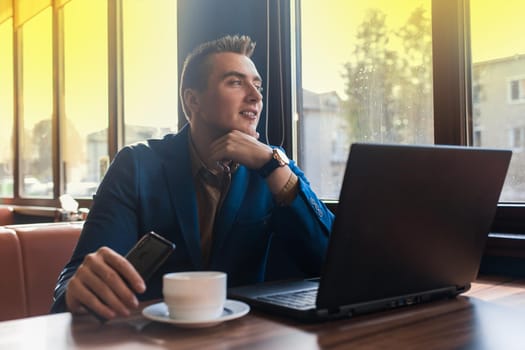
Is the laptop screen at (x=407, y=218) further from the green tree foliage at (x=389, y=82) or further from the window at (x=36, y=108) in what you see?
the window at (x=36, y=108)

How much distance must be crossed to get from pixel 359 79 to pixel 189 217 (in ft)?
3.28

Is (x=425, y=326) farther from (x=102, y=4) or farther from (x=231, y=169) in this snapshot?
(x=102, y=4)

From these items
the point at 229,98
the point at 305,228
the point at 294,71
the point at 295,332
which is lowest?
the point at 295,332

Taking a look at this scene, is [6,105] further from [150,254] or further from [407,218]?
[407,218]

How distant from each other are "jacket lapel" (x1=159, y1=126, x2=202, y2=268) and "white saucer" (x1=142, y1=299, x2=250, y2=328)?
1.41 ft

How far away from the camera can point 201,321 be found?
2.58 feet

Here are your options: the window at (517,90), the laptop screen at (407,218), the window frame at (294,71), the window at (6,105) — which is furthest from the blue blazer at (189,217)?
the window at (6,105)

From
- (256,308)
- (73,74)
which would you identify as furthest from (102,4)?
(256,308)

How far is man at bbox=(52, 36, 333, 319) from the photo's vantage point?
132 centimetres

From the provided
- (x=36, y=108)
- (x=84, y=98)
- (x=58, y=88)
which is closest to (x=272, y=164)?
(x=84, y=98)

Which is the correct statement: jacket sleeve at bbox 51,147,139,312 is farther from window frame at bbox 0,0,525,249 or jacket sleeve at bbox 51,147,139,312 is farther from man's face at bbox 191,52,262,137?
window frame at bbox 0,0,525,249

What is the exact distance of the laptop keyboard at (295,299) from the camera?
2.94 ft

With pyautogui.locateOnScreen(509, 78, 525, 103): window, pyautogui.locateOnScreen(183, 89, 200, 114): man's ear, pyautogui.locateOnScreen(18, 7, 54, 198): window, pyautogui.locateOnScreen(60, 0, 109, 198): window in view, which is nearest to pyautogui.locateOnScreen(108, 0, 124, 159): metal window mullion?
pyautogui.locateOnScreen(60, 0, 109, 198): window

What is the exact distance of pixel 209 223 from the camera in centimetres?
144
